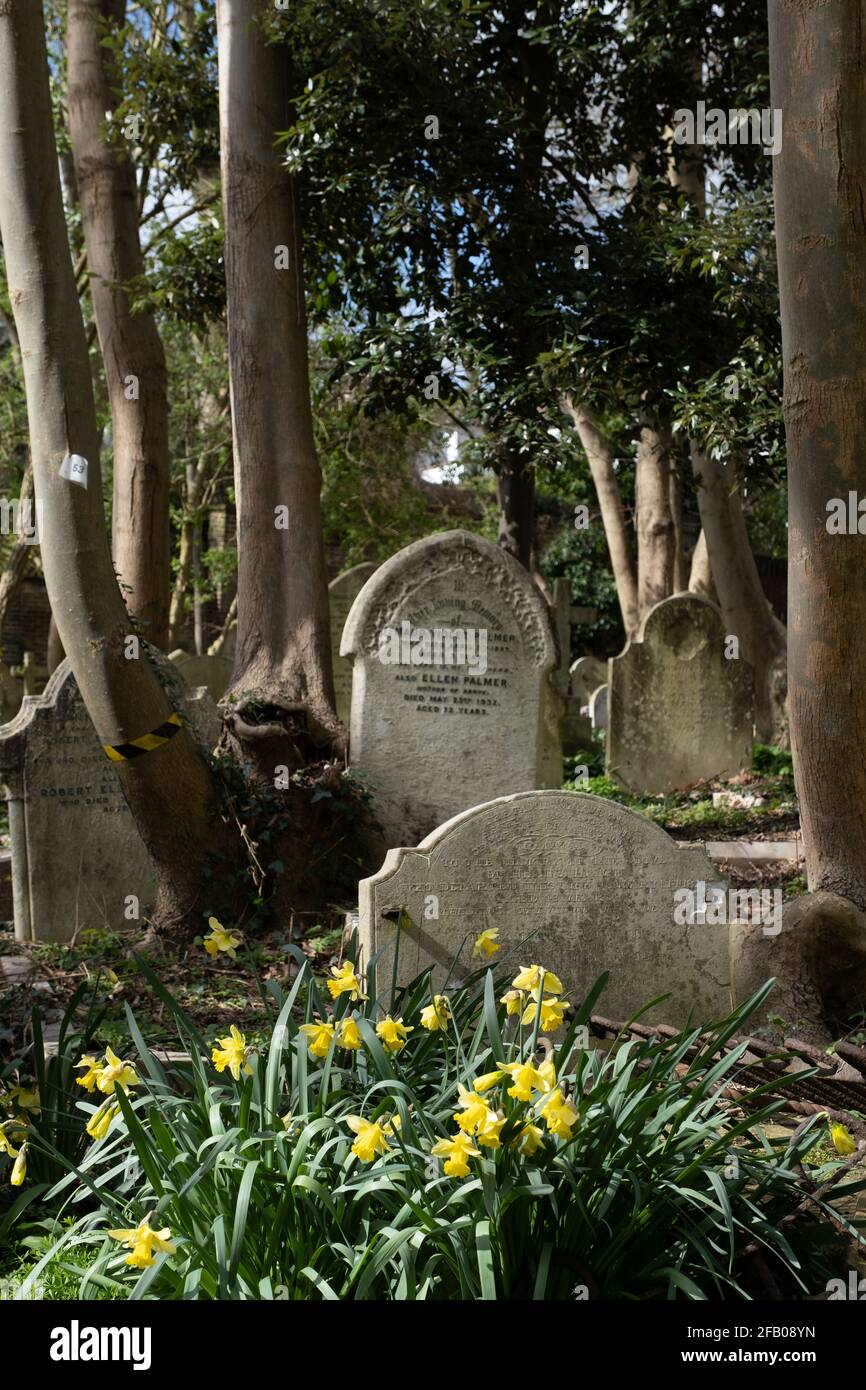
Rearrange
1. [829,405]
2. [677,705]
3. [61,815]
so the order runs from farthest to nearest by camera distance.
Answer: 1. [677,705]
2. [61,815]
3. [829,405]

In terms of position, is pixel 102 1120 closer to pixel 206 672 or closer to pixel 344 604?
pixel 344 604

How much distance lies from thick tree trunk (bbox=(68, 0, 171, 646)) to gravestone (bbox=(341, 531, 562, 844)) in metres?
3.32

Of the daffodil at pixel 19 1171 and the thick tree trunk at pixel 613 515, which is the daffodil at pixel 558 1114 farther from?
the thick tree trunk at pixel 613 515

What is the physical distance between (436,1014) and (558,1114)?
2.14ft

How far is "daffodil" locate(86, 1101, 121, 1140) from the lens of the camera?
2.72 meters

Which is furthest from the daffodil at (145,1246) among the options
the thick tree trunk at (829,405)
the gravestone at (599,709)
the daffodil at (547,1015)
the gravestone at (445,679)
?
the gravestone at (599,709)

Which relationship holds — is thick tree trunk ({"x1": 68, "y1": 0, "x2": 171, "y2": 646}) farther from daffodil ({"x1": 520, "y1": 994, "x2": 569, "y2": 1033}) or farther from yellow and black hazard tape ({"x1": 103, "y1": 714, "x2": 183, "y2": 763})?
daffodil ({"x1": 520, "y1": 994, "x2": 569, "y2": 1033})

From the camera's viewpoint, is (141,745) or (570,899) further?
(141,745)

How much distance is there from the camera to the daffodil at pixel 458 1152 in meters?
2.30

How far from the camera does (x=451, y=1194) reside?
7.93ft

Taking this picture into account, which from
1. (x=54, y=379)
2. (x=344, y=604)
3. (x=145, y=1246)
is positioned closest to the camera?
(x=145, y=1246)

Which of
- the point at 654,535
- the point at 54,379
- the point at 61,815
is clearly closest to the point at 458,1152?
the point at 54,379

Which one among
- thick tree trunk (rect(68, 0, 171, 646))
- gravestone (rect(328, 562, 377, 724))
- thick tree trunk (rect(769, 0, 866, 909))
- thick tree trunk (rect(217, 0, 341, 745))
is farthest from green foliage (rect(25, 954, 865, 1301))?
gravestone (rect(328, 562, 377, 724))

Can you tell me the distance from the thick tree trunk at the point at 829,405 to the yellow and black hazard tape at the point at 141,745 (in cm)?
297
